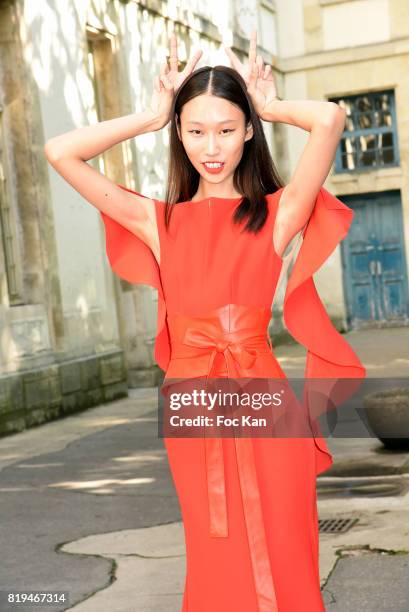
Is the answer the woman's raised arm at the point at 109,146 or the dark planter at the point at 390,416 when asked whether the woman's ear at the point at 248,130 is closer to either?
the woman's raised arm at the point at 109,146

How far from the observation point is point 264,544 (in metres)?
2.64

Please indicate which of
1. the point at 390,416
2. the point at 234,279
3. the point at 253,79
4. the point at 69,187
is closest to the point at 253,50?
the point at 253,79

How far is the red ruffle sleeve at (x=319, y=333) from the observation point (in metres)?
2.81

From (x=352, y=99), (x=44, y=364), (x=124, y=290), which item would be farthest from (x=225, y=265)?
(x=352, y=99)

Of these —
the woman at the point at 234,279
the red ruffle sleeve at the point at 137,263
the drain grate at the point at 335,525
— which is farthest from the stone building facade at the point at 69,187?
the woman at the point at 234,279

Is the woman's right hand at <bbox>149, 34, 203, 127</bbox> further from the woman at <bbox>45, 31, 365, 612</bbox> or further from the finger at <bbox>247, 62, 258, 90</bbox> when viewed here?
the finger at <bbox>247, 62, 258, 90</bbox>

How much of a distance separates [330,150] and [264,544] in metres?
1.00

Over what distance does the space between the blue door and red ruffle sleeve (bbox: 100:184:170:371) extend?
56.6 feet

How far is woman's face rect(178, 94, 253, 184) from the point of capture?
280 centimetres

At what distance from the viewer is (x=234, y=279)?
2.77m

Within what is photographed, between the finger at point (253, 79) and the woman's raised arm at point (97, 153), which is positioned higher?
the finger at point (253, 79)

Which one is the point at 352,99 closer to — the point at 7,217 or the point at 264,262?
the point at 7,217

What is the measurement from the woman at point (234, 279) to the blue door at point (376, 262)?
56.7ft

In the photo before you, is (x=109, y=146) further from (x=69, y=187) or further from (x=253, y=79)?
(x=69, y=187)
